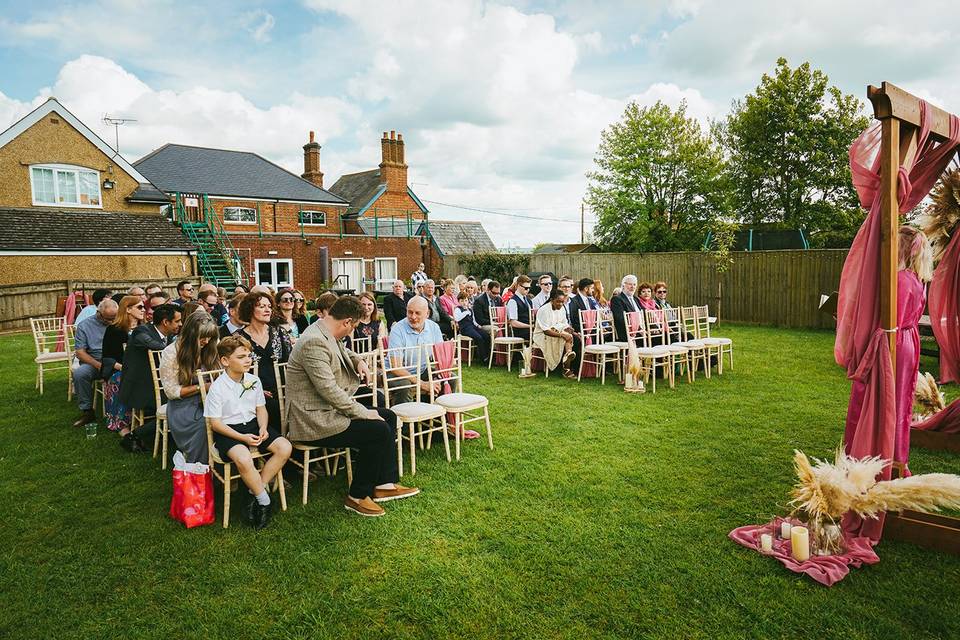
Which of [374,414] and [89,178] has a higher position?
[89,178]

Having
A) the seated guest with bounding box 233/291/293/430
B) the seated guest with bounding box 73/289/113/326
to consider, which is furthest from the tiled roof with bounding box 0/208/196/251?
the seated guest with bounding box 233/291/293/430

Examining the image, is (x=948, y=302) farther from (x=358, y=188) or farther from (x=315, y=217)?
(x=358, y=188)

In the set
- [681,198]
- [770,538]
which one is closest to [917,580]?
[770,538]

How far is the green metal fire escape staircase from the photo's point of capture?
20.7 metres

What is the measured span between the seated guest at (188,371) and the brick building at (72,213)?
634 inches

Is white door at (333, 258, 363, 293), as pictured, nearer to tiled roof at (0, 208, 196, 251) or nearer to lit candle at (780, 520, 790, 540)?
tiled roof at (0, 208, 196, 251)

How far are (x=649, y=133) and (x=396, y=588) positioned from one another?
1118 inches

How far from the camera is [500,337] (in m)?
10.6

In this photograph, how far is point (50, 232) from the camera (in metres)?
Result: 18.6

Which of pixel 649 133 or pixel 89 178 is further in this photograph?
pixel 649 133

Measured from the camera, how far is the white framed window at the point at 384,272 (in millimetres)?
27312

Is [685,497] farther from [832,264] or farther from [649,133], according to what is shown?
[649,133]

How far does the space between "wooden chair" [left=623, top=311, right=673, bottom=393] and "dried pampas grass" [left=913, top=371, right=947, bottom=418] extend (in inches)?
119

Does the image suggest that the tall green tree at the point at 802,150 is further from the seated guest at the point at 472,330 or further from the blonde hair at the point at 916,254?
the blonde hair at the point at 916,254
